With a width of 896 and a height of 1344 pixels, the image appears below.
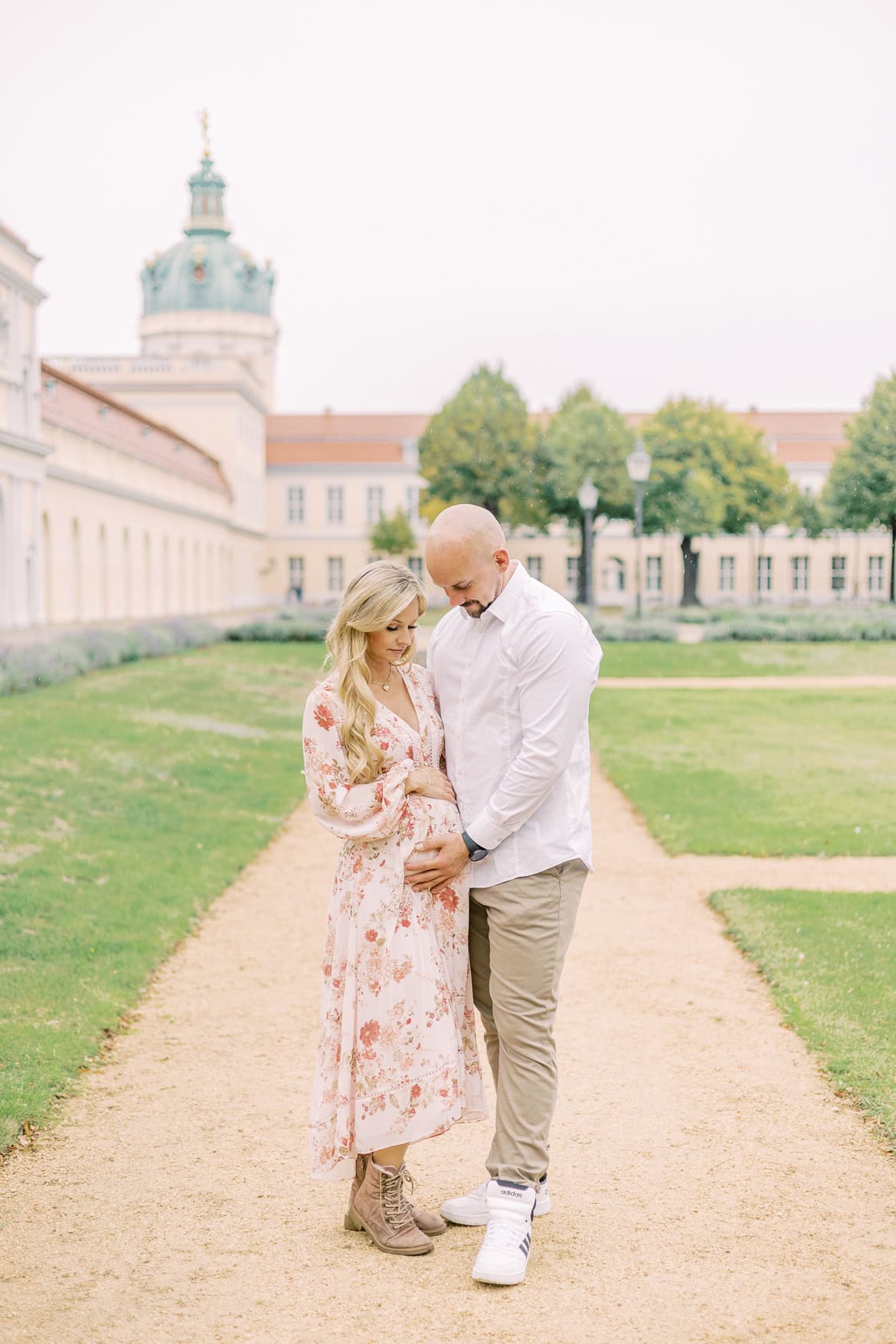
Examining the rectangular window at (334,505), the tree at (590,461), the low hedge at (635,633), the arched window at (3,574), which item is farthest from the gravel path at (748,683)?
the rectangular window at (334,505)

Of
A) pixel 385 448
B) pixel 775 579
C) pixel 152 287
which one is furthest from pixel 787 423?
pixel 152 287

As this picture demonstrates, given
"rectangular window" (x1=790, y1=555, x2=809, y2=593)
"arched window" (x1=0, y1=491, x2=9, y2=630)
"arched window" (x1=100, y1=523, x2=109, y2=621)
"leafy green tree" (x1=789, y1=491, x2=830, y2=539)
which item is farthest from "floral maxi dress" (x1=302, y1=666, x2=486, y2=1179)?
"rectangular window" (x1=790, y1=555, x2=809, y2=593)

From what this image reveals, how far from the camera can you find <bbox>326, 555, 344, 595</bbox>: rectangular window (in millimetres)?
72062

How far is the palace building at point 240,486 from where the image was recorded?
3972 cm

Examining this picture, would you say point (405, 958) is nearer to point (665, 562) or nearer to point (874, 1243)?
point (874, 1243)

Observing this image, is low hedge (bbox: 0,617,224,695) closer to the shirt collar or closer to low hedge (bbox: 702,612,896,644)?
low hedge (bbox: 702,612,896,644)

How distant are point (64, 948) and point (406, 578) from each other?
3.82 meters

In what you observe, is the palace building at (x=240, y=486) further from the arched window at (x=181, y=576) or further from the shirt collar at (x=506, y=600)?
the shirt collar at (x=506, y=600)

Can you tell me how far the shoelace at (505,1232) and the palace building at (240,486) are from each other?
108 feet

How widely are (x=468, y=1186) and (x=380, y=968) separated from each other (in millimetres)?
902

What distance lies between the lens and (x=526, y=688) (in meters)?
3.44

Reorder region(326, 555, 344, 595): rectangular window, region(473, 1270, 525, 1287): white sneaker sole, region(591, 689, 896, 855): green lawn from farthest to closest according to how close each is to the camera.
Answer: region(326, 555, 344, 595): rectangular window → region(591, 689, 896, 855): green lawn → region(473, 1270, 525, 1287): white sneaker sole

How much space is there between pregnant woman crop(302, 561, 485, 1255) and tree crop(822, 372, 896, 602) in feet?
156

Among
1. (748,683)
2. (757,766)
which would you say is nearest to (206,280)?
(748,683)
